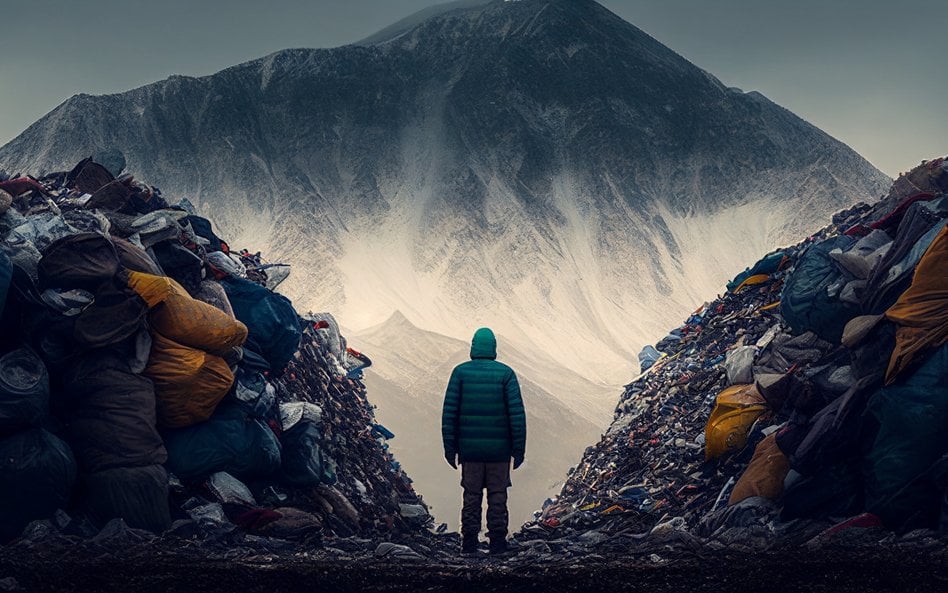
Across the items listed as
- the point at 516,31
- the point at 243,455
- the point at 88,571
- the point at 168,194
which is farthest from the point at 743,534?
the point at 516,31

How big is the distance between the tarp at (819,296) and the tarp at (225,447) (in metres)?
4.21

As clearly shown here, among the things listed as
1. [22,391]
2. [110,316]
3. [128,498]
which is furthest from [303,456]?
[22,391]

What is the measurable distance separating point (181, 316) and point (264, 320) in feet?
4.15

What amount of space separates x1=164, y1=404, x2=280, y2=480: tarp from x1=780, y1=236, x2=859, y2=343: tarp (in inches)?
166

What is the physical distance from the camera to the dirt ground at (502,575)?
4.08 meters

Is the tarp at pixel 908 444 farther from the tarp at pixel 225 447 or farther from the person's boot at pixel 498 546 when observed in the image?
the tarp at pixel 225 447

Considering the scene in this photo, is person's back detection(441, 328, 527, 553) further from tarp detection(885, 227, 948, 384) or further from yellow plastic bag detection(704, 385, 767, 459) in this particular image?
yellow plastic bag detection(704, 385, 767, 459)

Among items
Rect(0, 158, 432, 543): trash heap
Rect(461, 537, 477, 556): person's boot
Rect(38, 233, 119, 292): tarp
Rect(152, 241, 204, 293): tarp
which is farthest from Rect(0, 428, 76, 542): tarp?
Rect(461, 537, 477, 556): person's boot

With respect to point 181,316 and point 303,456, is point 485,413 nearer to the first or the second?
point 303,456

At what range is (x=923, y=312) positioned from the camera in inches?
224

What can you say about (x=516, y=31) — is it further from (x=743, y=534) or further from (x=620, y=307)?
(x=743, y=534)

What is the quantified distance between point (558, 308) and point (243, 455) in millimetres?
48295

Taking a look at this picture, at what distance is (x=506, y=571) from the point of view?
14.7ft

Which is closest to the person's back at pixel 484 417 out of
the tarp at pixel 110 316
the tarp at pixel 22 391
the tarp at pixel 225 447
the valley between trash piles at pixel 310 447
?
the valley between trash piles at pixel 310 447
